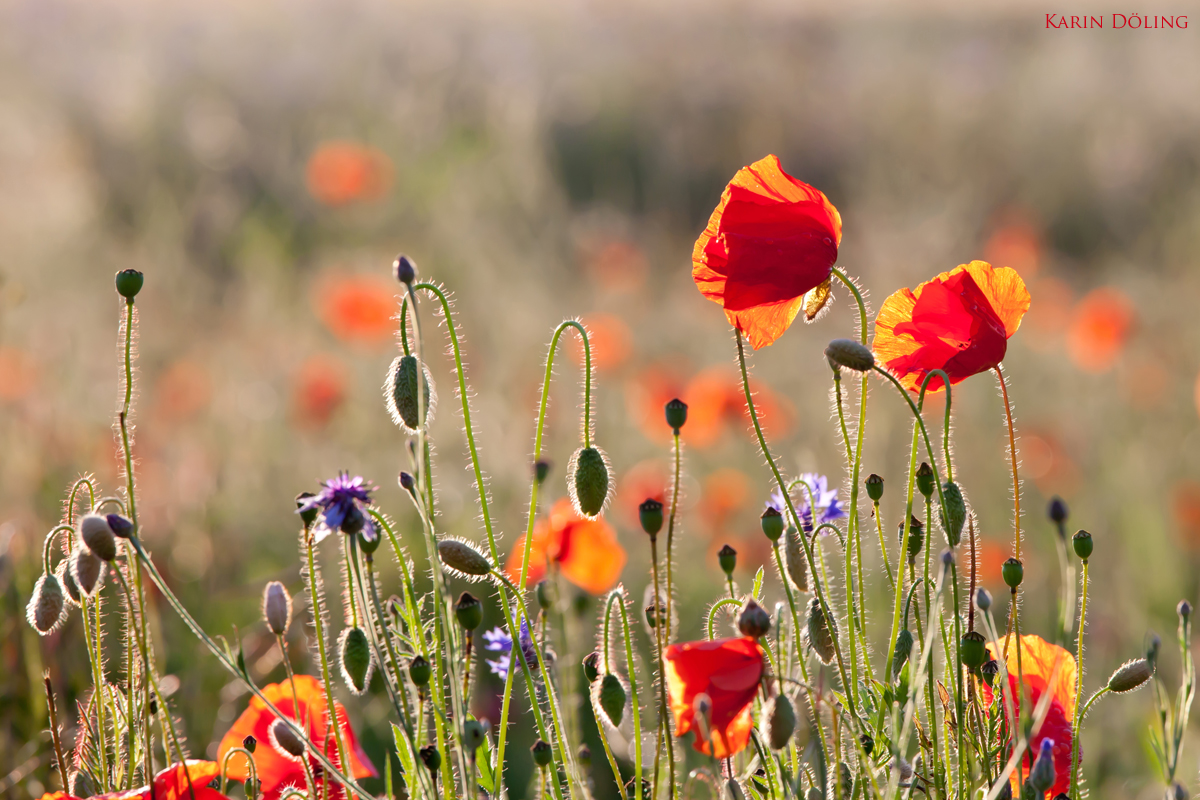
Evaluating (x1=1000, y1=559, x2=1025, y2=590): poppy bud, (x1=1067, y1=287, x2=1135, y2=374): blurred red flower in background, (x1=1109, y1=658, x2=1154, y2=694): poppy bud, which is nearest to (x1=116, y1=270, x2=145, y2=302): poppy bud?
(x1=1000, y1=559, x2=1025, y2=590): poppy bud

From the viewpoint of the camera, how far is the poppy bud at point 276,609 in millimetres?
984

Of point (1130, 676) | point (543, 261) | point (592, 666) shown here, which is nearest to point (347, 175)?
point (543, 261)

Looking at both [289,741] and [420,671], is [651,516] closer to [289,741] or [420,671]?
[420,671]

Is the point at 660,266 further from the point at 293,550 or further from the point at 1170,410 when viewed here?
the point at 293,550

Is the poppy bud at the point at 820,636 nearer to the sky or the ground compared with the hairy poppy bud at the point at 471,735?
nearer to the sky

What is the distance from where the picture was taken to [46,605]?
101 centimetres

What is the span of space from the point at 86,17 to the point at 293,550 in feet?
36.4

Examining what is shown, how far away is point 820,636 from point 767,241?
372 mm

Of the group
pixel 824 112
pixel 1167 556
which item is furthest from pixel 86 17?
pixel 1167 556

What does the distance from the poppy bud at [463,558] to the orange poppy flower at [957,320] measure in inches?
17.2

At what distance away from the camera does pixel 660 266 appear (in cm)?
735

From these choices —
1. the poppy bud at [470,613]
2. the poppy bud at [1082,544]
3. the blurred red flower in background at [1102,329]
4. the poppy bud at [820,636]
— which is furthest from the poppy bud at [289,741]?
the blurred red flower in background at [1102,329]

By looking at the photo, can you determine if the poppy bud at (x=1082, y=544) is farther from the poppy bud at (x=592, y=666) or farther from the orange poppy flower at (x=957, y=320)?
the poppy bud at (x=592, y=666)

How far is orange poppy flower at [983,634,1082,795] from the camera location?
1026 millimetres
